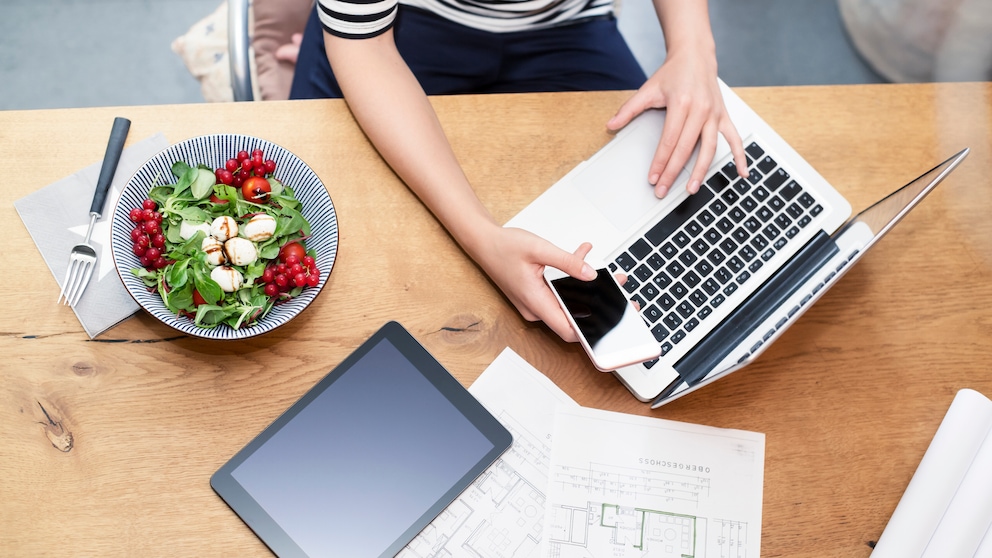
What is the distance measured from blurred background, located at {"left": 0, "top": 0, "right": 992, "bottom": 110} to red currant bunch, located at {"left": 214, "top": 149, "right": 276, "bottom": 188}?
106cm

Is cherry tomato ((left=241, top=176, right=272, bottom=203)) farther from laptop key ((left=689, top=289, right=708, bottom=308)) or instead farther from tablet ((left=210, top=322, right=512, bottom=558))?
laptop key ((left=689, top=289, right=708, bottom=308))

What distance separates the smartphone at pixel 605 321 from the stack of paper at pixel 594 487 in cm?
10

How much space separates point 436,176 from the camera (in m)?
0.91

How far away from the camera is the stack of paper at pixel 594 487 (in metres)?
0.84

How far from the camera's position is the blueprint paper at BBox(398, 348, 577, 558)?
83cm

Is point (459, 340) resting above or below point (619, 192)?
below

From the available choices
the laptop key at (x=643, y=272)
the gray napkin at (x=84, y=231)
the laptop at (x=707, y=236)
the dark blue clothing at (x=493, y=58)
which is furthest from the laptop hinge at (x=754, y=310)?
the gray napkin at (x=84, y=231)

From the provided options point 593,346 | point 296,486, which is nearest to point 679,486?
point 593,346

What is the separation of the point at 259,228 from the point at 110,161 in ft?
0.79

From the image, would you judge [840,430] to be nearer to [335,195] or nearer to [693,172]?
[693,172]

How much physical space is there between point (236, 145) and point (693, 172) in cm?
56

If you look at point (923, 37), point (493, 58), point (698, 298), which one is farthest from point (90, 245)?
point (923, 37)

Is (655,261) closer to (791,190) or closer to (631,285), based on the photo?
(631,285)

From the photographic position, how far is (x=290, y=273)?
2.67 feet
